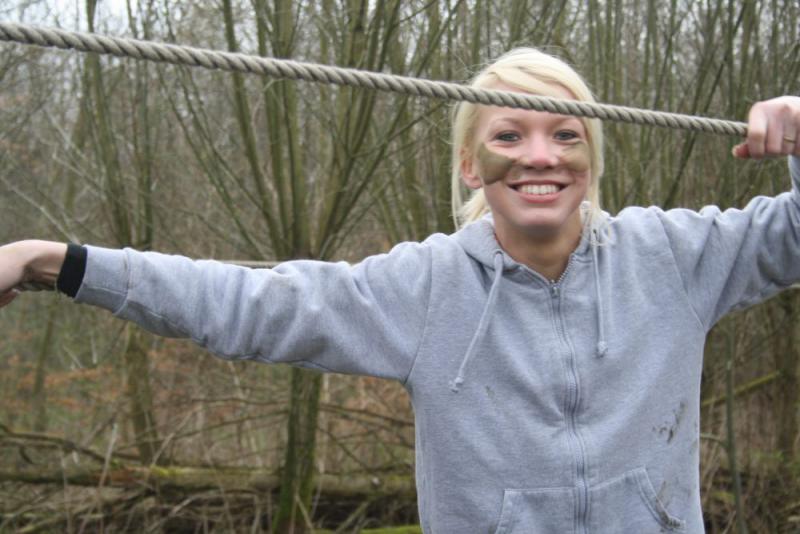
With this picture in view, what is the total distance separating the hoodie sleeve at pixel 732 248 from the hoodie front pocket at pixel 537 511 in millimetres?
394

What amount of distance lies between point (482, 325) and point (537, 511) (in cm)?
29

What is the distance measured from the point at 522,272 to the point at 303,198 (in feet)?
10.8

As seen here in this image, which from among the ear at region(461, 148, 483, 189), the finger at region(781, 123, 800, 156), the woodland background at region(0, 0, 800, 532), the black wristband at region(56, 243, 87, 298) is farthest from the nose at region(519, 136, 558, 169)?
the woodland background at region(0, 0, 800, 532)

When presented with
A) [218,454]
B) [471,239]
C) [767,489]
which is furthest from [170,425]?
[471,239]

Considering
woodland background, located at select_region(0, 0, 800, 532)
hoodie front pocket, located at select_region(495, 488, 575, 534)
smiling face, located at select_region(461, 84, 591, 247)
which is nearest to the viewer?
hoodie front pocket, located at select_region(495, 488, 575, 534)

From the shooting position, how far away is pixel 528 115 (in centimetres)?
155

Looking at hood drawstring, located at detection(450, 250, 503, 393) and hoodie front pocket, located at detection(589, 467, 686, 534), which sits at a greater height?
hood drawstring, located at detection(450, 250, 503, 393)

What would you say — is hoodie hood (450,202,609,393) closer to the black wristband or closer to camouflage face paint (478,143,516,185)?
camouflage face paint (478,143,516,185)

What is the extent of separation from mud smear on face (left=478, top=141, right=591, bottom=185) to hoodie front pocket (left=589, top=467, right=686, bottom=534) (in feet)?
1.63

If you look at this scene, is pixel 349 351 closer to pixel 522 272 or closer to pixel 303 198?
pixel 522 272

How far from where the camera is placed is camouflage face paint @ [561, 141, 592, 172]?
1529 millimetres

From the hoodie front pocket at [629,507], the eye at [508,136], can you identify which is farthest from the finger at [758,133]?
the hoodie front pocket at [629,507]

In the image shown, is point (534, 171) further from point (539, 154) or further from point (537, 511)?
point (537, 511)

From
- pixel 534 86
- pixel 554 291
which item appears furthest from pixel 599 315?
pixel 534 86
